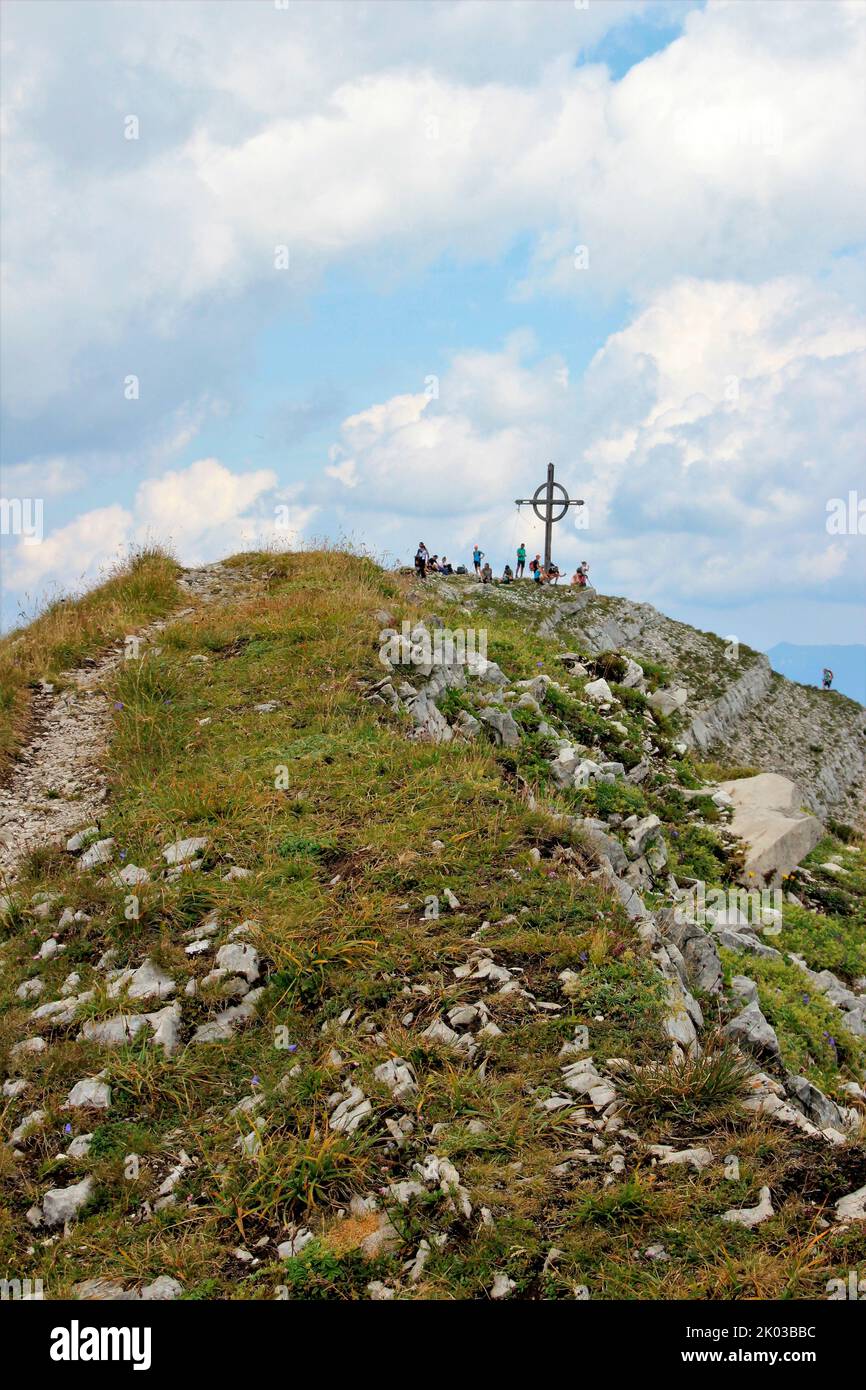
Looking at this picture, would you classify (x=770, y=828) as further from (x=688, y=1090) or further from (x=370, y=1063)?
(x=370, y=1063)

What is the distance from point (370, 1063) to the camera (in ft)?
24.7

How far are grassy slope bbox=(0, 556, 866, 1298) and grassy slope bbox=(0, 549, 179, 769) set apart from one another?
3843 millimetres

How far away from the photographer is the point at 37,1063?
26.9 feet

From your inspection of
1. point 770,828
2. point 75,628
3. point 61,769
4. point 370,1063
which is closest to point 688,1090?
point 370,1063

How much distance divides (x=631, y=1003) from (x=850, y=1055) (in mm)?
4710

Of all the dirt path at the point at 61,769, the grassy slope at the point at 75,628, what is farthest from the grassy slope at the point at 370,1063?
the grassy slope at the point at 75,628

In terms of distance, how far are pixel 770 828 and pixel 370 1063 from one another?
498 inches

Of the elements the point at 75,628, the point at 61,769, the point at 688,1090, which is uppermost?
the point at 75,628

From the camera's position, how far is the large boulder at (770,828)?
17.1m

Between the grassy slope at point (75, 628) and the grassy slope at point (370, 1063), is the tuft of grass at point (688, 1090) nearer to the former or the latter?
the grassy slope at point (370, 1063)

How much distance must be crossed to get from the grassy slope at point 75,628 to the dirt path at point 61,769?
0.33m

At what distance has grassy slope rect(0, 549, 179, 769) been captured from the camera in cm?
1591

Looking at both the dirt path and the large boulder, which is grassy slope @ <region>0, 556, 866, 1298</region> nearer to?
the dirt path
